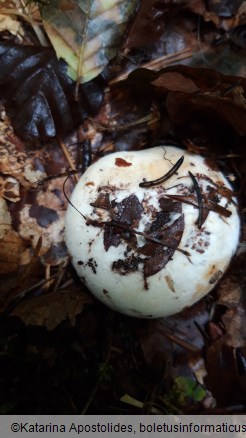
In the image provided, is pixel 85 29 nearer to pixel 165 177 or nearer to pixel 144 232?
pixel 165 177

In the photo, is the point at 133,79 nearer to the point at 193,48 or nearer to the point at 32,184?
the point at 193,48

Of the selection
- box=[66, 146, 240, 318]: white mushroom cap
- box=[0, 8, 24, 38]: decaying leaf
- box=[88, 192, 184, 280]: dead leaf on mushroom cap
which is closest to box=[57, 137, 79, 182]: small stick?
box=[66, 146, 240, 318]: white mushroom cap

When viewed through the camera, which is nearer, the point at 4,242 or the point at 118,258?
the point at 118,258

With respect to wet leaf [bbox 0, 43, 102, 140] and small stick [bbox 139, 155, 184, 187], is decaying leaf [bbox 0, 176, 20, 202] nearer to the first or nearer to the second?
wet leaf [bbox 0, 43, 102, 140]

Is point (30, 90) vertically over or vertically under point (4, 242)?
over

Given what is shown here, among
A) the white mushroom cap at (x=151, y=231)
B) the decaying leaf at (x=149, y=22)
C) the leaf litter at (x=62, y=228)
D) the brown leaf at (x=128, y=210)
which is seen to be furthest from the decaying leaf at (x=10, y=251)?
the decaying leaf at (x=149, y=22)

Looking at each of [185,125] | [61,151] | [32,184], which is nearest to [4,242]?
[32,184]

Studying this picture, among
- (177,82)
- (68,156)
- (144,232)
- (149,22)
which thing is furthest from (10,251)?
(149,22)
